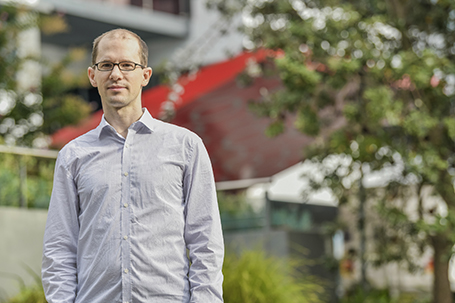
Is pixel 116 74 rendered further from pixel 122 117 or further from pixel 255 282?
pixel 255 282

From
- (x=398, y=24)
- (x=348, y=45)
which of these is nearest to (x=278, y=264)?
(x=348, y=45)

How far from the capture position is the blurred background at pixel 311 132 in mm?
7270

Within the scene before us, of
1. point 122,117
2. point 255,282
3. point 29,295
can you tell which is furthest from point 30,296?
point 122,117

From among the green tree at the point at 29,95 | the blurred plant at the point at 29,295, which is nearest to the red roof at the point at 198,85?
the green tree at the point at 29,95

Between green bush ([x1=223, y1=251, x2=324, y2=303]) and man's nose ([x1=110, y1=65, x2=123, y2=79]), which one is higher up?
man's nose ([x1=110, y1=65, x2=123, y2=79])

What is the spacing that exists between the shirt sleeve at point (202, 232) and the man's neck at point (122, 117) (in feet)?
0.85

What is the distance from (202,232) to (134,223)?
9.4 inches

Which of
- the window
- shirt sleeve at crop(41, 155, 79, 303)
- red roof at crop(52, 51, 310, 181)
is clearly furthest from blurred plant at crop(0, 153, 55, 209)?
the window

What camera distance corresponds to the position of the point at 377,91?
705 centimetres

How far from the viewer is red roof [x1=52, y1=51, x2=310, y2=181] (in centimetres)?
1002

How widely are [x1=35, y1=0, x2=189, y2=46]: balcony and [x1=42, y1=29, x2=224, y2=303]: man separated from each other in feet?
50.4

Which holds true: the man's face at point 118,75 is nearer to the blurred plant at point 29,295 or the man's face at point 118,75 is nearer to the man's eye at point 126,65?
the man's eye at point 126,65

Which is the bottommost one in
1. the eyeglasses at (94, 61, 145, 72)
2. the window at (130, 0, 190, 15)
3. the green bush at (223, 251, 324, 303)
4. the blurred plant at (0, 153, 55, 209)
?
the green bush at (223, 251, 324, 303)

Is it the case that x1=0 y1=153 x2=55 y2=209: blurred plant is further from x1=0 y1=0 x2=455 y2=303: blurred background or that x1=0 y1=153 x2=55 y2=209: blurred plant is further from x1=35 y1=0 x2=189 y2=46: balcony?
x1=35 y1=0 x2=189 y2=46: balcony
